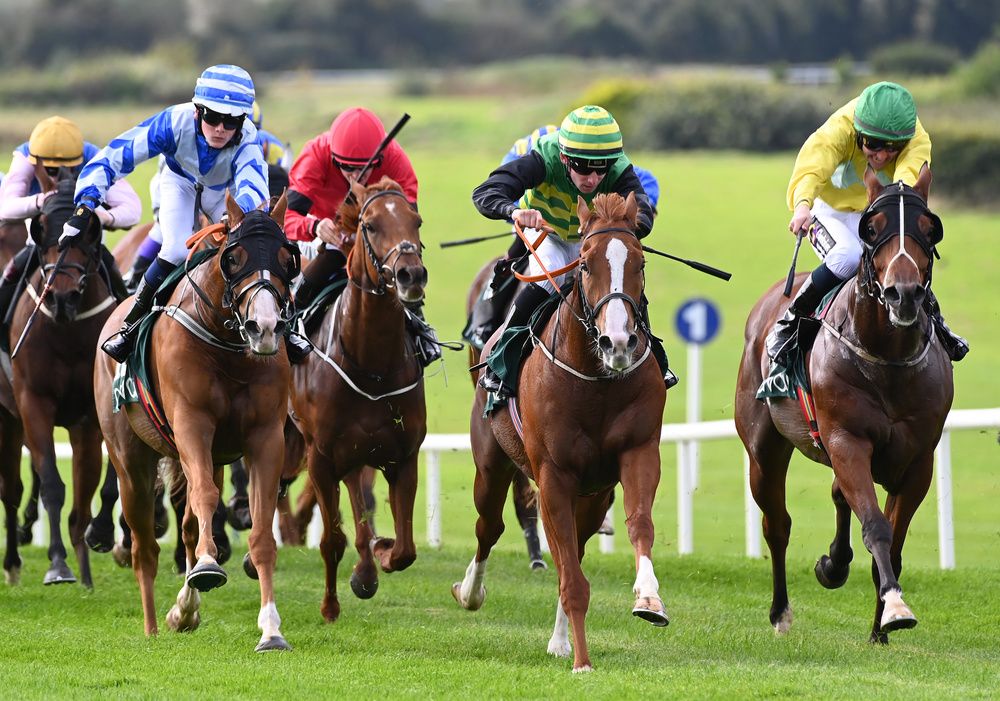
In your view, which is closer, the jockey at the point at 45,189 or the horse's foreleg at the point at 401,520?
the horse's foreleg at the point at 401,520

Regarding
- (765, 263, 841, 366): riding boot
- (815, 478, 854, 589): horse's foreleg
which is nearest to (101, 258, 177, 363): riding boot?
(765, 263, 841, 366): riding boot

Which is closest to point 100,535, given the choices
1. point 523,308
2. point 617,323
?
point 523,308

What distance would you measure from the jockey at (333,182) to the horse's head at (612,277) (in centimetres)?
219

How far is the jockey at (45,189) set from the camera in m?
9.96

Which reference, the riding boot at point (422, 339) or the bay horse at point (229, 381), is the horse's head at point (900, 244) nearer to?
the bay horse at point (229, 381)

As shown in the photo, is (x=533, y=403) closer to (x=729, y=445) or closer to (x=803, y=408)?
(x=803, y=408)

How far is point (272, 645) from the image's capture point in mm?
7512

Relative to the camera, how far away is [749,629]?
859 centimetres

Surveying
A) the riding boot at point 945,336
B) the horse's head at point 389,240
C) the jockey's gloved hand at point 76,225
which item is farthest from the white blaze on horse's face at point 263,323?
the riding boot at point 945,336

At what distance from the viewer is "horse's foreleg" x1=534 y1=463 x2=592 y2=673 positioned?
7.10 metres

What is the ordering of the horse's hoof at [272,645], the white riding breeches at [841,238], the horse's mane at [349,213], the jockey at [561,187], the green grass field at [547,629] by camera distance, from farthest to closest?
the horse's mane at [349,213], the white riding breeches at [841,238], the jockey at [561,187], the horse's hoof at [272,645], the green grass field at [547,629]

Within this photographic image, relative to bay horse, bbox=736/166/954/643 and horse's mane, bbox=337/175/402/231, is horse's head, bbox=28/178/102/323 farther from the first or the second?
bay horse, bbox=736/166/954/643

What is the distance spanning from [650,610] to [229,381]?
91.4 inches

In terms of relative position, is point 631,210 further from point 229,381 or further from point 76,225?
point 76,225
